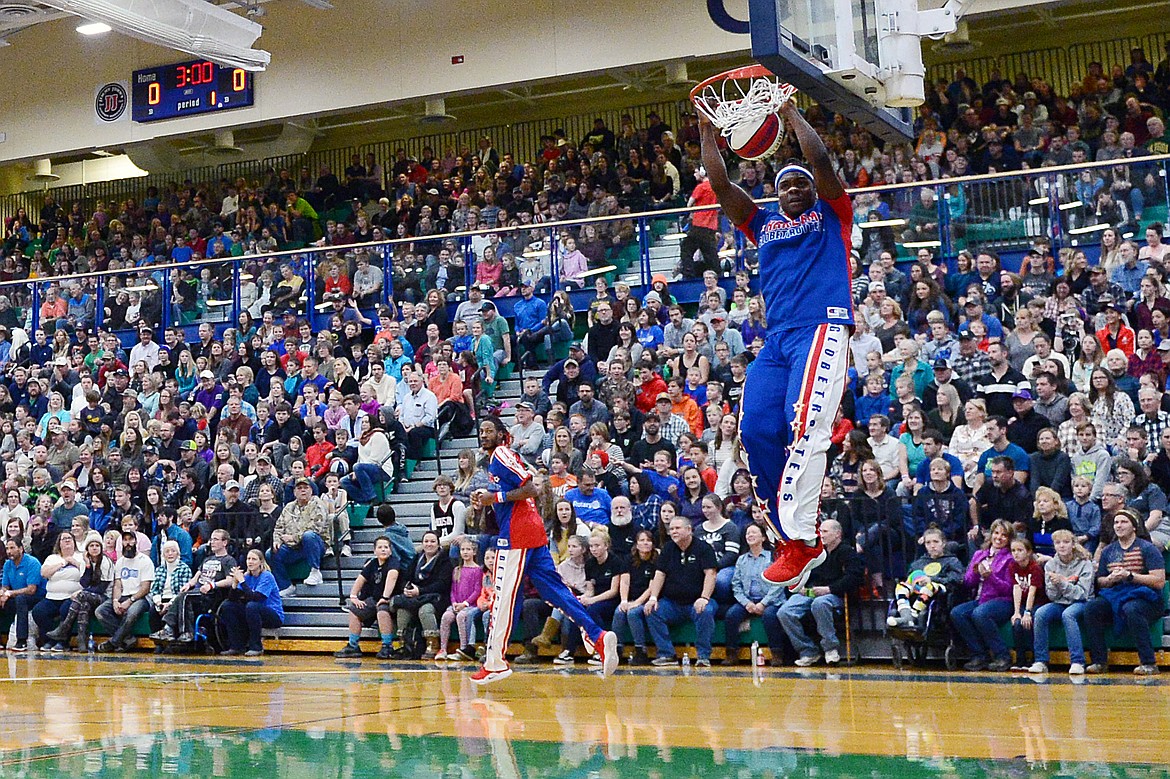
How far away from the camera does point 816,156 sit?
6352 millimetres

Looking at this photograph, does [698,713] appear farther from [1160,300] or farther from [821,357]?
[1160,300]

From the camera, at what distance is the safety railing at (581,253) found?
13.9 m

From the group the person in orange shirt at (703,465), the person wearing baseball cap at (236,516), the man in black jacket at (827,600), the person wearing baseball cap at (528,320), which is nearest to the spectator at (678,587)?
the man in black jacket at (827,600)

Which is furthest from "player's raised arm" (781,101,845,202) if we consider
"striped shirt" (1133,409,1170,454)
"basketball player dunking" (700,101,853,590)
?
Result: "striped shirt" (1133,409,1170,454)

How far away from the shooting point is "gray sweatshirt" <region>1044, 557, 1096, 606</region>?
10.3 m

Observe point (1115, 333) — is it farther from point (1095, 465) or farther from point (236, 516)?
point (236, 516)

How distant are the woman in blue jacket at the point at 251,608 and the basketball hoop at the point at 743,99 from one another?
890cm

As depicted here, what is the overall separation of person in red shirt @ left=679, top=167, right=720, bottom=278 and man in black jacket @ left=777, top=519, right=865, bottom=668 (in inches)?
202

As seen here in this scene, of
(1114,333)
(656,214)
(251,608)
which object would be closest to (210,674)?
(251,608)

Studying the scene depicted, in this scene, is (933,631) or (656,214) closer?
(933,631)

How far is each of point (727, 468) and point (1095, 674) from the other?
3871 millimetres

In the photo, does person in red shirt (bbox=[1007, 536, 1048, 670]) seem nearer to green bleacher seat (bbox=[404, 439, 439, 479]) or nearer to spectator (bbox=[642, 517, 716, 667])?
spectator (bbox=[642, 517, 716, 667])

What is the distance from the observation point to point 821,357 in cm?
639

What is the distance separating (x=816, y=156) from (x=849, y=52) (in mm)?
1123
